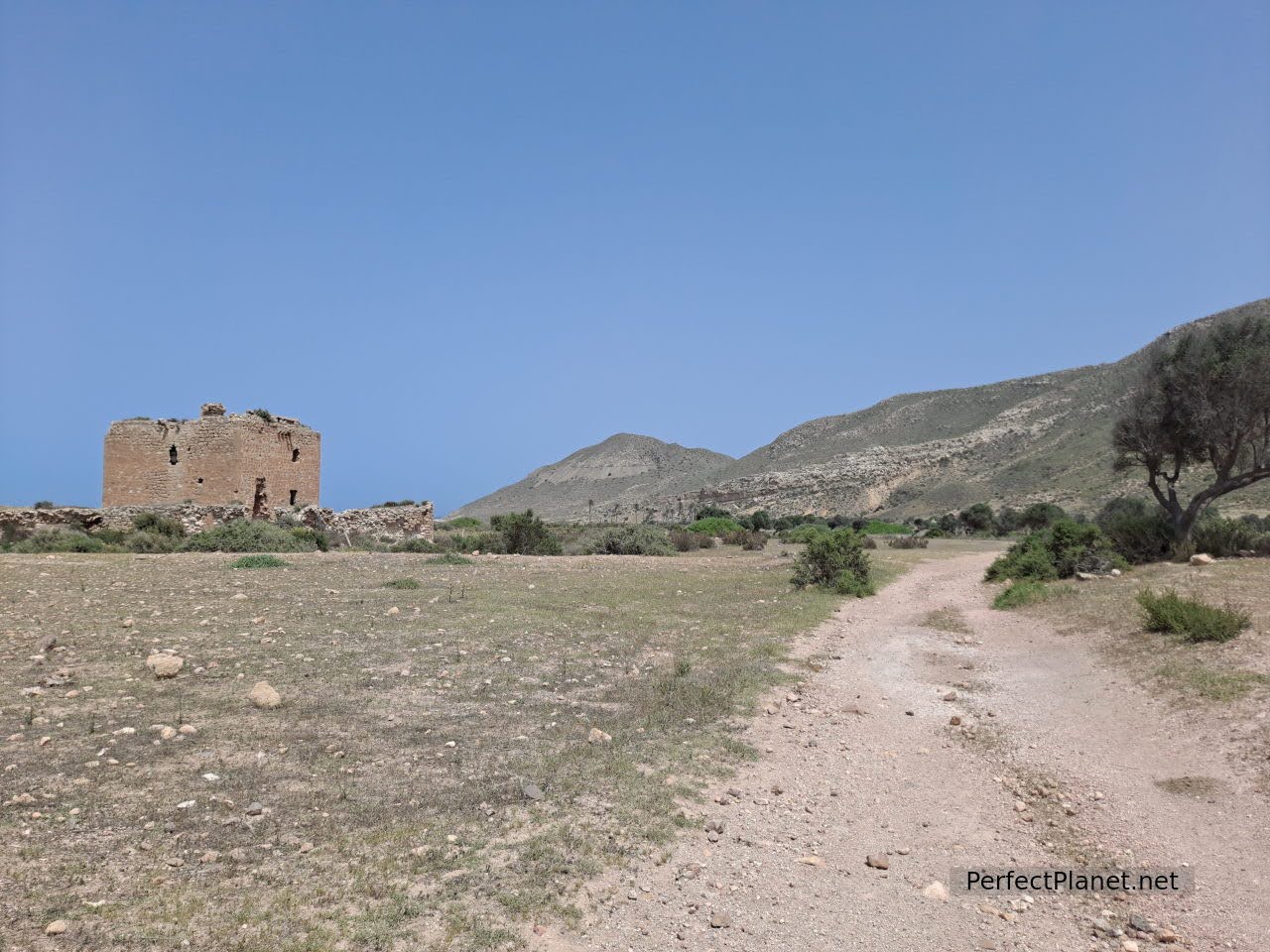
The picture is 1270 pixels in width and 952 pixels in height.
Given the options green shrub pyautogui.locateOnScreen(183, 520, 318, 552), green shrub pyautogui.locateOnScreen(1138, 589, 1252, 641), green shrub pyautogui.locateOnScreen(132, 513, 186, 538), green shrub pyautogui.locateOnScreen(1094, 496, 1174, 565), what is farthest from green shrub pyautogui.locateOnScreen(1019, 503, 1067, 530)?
green shrub pyautogui.locateOnScreen(132, 513, 186, 538)

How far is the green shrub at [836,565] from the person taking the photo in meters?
17.8

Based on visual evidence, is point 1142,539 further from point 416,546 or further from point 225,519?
point 225,519

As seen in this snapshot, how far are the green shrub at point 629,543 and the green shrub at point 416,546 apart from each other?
568 centimetres

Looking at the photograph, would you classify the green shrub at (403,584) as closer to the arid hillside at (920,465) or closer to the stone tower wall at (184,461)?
the stone tower wall at (184,461)

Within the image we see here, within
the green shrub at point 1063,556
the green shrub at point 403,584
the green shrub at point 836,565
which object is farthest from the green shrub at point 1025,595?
the green shrub at point 403,584

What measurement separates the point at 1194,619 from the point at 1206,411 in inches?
517

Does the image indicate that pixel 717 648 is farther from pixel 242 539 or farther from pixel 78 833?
pixel 242 539

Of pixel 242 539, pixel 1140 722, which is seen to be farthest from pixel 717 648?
pixel 242 539

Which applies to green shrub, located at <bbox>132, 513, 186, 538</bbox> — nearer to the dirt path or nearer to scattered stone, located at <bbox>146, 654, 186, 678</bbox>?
scattered stone, located at <bbox>146, 654, 186, 678</bbox>

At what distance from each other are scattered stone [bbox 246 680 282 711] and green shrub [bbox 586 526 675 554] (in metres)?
22.6

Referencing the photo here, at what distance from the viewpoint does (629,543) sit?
29.9m

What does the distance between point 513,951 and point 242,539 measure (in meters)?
23.2

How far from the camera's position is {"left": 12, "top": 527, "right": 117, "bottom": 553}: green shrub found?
22.1 metres

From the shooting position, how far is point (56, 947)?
3.26 m
